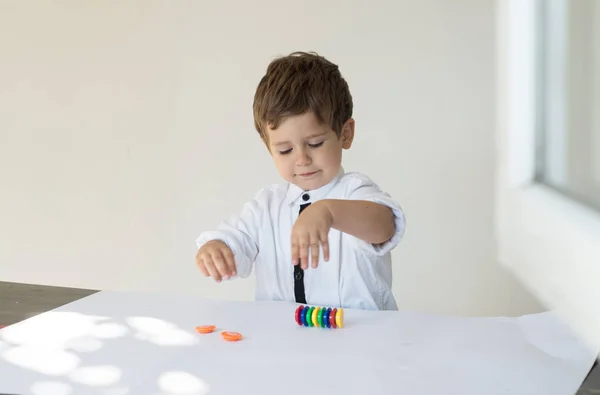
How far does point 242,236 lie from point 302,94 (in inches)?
10.8

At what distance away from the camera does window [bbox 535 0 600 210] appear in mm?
1300

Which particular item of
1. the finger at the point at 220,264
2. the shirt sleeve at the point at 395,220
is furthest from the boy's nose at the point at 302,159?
the finger at the point at 220,264

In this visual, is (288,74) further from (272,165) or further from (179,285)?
(179,285)

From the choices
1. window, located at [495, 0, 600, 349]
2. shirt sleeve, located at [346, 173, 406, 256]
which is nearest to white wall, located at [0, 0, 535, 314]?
window, located at [495, 0, 600, 349]

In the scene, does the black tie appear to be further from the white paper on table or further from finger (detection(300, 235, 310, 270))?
finger (detection(300, 235, 310, 270))

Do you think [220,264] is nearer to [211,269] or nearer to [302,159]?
[211,269]

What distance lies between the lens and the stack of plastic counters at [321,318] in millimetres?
948

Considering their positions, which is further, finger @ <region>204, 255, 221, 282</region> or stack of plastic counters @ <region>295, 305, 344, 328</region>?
finger @ <region>204, 255, 221, 282</region>

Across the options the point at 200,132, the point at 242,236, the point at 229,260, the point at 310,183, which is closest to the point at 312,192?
the point at 310,183

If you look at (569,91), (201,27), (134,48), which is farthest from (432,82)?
(134,48)

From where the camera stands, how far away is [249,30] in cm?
213

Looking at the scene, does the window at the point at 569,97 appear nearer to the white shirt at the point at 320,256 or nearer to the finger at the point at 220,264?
the white shirt at the point at 320,256

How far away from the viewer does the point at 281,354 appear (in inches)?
32.7

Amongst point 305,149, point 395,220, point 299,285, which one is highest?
point 305,149
